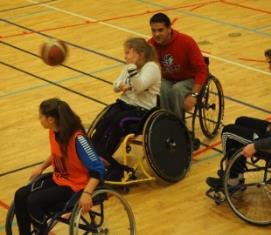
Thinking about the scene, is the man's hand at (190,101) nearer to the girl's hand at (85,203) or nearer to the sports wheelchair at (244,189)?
the sports wheelchair at (244,189)

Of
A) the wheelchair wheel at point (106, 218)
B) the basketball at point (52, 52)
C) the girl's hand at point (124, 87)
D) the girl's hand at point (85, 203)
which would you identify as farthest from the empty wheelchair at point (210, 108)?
the girl's hand at point (85, 203)

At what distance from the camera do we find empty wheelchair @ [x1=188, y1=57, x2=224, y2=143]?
259 inches

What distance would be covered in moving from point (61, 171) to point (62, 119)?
36cm

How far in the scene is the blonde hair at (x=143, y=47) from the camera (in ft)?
19.5

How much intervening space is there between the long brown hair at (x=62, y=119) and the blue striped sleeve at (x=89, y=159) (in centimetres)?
9

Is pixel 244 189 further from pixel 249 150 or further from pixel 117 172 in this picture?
pixel 117 172

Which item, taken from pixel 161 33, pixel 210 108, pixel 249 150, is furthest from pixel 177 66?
pixel 249 150

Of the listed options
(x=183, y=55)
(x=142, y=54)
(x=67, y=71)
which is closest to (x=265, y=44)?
(x=67, y=71)

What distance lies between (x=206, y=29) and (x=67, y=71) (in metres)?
2.34

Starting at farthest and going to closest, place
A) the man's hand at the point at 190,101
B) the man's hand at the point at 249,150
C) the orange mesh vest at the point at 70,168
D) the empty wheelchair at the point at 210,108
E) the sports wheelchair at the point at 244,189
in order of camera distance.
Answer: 1. the empty wheelchair at the point at 210,108
2. the man's hand at the point at 190,101
3. the sports wheelchair at the point at 244,189
4. the man's hand at the point at 249,150
5. the orange mesh vest at the point at 70,168

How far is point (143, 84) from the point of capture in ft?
19.4

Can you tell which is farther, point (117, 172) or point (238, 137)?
point (117, 172)

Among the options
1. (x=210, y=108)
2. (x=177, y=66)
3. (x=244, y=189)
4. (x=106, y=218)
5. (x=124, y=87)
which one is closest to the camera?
(x=106, y=218)

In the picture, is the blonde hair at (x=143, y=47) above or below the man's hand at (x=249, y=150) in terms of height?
above
